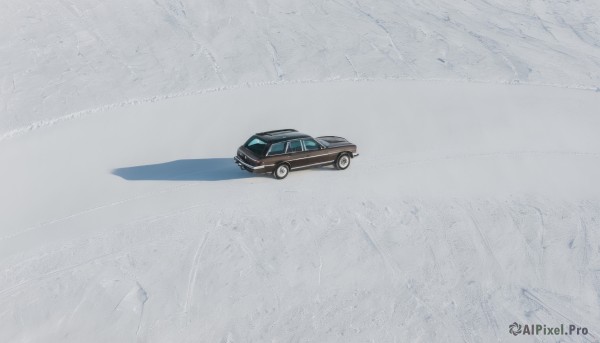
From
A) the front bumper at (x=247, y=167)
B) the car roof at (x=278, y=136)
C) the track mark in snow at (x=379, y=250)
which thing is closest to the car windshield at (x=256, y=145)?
the car roof at (x=278, y=136)

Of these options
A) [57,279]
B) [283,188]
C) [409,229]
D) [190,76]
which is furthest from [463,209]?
[190,76]

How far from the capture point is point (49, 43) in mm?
26875

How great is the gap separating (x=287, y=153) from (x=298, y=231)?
287 centimetres

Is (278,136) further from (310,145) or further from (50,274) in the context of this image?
(50,274)

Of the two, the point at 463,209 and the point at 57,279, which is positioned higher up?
the point at 57,279

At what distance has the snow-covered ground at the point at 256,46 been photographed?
77.9ft

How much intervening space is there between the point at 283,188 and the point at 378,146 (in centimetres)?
451

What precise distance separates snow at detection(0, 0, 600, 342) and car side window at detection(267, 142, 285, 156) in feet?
3.25

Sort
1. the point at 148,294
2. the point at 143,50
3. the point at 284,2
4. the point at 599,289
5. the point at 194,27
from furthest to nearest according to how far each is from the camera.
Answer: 1. the point at 284,2
2. the point at 194,27
3. the point at 143,50
4. the point at 599,289
5. the point at 148,294

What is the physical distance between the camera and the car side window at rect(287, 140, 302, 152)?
1647 centimetres

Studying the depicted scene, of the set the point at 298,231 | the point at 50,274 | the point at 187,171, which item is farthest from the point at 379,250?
the point at 50,274

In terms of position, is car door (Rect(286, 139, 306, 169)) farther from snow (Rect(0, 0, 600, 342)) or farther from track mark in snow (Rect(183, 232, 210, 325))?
track mark in snow (Rect(183, 232, 210, 325))

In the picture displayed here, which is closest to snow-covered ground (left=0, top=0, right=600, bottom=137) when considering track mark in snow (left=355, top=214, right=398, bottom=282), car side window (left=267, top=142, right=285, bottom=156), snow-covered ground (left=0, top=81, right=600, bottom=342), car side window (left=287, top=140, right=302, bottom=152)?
snow-covered ground (left=0, top=81, right=600, bottom=342)

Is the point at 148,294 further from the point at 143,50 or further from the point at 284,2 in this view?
the point at 284,2
